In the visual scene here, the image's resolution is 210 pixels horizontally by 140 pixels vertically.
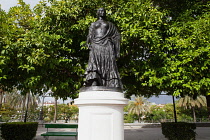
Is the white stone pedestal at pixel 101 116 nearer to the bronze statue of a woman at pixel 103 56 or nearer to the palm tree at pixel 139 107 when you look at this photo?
the bronze statue of a woman at pixel 103 56

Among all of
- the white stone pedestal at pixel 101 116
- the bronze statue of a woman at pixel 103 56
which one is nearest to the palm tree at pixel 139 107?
the bronze statue of a woman at pixel 103 56

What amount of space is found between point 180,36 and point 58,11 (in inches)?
206

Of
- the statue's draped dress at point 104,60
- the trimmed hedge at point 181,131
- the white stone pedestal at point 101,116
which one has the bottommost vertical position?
the trimmed hedge at point 181,131

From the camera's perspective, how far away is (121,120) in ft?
14.7

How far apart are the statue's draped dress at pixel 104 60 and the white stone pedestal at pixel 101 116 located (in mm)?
560

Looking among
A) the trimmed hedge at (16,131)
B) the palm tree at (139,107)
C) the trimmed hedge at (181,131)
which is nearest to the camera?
the trimmed hedge at (16,131)

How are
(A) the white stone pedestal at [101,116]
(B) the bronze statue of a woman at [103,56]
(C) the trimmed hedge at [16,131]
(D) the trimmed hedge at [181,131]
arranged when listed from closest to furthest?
(A) the white stone pedestal at [101,116] < (B) the bronze statue of a woman at [103,56] < (C) the trimmed hedge at [16,131] < (D) the trimmed hedge at [181,131]

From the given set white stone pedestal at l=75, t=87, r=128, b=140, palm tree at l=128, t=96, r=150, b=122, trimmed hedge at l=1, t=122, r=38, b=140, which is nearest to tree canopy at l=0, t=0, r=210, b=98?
trimmed hedge at l=1, t=122, r=38, b=140

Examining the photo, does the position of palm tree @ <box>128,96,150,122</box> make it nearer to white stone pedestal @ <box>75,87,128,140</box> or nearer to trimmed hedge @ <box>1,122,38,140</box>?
trimmed hedge @ <box>1,122,38,140</box>

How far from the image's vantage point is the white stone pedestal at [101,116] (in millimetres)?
4227

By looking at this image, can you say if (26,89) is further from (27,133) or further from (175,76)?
(175,76)

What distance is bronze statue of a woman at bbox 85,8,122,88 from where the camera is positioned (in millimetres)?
4927

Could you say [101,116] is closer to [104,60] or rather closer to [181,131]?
[104,60]

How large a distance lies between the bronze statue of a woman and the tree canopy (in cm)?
203
